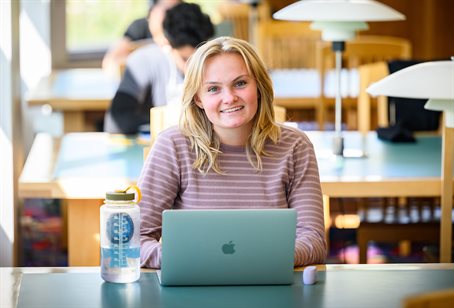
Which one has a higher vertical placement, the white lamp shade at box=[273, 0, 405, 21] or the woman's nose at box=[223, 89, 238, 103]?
the white lamp shade at box=[273, 0, 405, 21]

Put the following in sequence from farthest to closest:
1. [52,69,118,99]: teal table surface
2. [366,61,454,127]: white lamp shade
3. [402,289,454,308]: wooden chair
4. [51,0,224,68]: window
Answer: [51,0,224,68]: window → [52,69,118,99]: teal table surface → [366,61,454,127]: white lamp shade → [402,289,454,308]: wooden chair

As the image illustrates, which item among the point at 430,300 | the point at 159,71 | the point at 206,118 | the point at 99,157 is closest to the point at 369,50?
the point at 159,71

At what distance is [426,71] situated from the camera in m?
1.94

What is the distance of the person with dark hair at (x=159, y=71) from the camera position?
420 centimetres

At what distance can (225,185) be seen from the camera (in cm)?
252

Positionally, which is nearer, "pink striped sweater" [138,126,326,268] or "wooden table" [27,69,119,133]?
"pink striped sweater" [138,126,326,268]

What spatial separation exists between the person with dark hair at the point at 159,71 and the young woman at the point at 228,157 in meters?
1.50

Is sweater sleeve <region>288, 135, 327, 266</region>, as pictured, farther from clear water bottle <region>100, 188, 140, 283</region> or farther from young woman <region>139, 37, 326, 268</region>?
clear water bottle <region>100, 188, 140, 283</region>

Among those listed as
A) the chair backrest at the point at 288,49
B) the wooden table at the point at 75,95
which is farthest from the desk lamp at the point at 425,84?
the chair backrest at the point at 288,49

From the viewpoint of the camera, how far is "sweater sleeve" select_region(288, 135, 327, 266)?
8.14ft

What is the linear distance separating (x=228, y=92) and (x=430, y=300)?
4.07 ft

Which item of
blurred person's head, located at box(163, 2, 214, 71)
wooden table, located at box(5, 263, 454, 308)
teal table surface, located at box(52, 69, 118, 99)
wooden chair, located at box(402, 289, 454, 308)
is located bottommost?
teal table surface, located at box(52, 69, 118, 99)

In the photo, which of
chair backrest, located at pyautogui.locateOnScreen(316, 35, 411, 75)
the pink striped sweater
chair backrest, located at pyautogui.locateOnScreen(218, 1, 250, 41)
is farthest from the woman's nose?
chair backrest, located at pyautogui.locateOnScreen(218, 1, 250, 41)

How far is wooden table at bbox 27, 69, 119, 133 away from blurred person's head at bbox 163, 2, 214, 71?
1.02m
